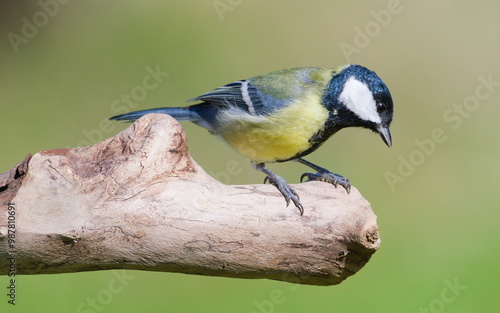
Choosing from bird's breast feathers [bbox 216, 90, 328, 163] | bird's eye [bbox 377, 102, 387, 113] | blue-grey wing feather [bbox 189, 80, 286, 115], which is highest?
blue-grey wing feather [bbox 189, 80, 286, 115]

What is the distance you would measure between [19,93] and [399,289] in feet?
11.4

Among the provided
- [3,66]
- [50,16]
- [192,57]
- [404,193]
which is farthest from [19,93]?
[404,193]

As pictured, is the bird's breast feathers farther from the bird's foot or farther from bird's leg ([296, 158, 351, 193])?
the bird's foot

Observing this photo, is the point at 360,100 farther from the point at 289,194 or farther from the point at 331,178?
the point at 289,194

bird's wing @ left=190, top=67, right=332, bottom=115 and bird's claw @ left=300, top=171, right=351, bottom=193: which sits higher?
bird's wing @ left=190, top=67, right=332, bottom=115

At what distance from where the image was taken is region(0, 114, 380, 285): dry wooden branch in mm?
1883

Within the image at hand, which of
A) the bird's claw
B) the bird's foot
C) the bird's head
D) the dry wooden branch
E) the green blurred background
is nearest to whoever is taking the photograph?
the dry wooden branch

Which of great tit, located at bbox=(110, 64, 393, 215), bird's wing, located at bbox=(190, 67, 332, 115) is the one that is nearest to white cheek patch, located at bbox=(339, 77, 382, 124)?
great tit, located at bbox=(110, 64, 393, 215)

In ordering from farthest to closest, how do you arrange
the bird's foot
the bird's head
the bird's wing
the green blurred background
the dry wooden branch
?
the green blurred background < the bird's wing < the bird's head < the bird's foot < the dry wooden branch

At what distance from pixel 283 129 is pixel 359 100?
30cm

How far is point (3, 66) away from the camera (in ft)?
18.0

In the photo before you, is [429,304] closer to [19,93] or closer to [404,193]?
[404,193]

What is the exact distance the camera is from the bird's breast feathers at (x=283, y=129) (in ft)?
8.20

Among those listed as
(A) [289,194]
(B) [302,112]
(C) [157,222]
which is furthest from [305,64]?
(C) [157,222]
